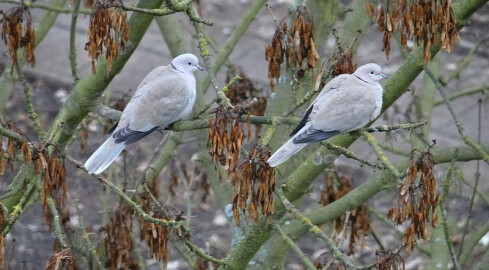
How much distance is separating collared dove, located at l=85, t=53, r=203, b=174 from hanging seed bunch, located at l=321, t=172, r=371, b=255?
869 millimetres

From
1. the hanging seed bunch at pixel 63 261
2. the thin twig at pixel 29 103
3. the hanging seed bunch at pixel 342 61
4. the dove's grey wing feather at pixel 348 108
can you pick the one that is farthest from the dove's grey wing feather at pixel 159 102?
the hanging seed bunch at pixel 63 261

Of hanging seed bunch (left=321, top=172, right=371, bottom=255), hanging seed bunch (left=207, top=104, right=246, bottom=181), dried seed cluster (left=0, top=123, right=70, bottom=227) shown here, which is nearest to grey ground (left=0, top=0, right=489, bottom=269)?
hanging seed bunch (left=321, top=172, right=371, bottom=255)

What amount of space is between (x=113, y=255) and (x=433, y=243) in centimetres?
173

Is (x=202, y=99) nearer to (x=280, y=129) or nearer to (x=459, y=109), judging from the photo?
(x=280, y=129)

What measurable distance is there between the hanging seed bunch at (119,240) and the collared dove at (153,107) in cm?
38

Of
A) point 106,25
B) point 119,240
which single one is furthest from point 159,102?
point 106,25

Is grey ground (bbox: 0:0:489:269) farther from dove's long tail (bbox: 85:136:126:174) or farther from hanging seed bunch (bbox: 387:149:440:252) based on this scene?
hanging seed bunch (bbox: 387:149:440:252)

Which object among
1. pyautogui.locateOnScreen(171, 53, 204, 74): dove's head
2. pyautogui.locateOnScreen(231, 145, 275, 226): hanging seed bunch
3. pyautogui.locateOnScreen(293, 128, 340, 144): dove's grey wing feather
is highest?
pyautogui.locateOnScreen(171, 53, 204, 74): dove's head

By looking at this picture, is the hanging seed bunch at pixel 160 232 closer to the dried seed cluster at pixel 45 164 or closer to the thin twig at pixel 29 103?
the dried seed cluster at pixel 45 164

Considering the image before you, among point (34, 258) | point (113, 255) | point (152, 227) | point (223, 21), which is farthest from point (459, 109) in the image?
point (152, 227)

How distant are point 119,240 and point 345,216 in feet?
3.67

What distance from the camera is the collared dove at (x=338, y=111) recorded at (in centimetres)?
395

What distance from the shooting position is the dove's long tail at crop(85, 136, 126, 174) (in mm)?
4043

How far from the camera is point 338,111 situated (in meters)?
4.12
